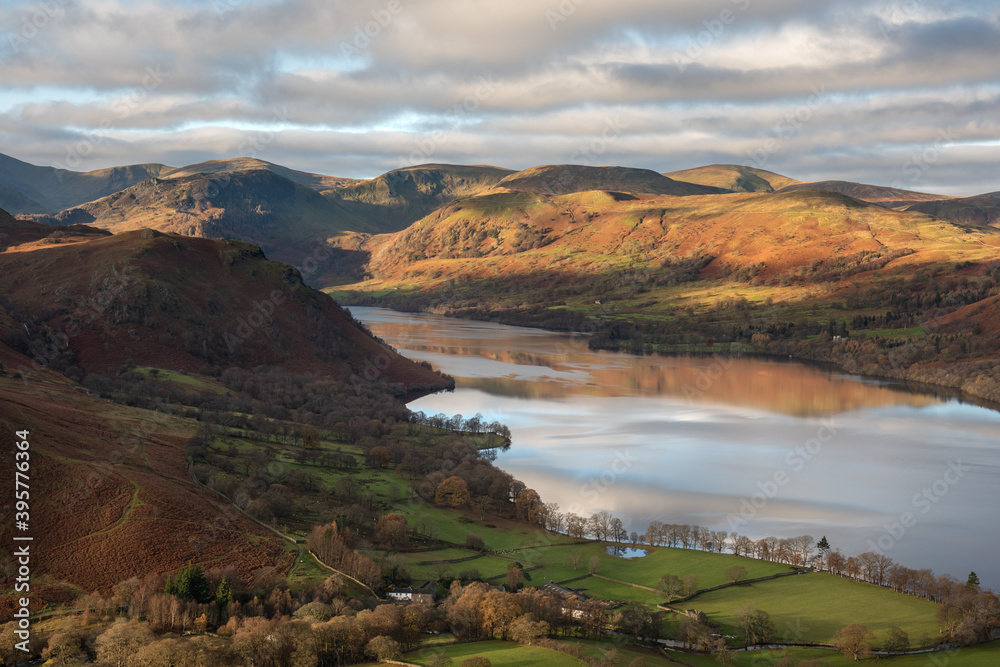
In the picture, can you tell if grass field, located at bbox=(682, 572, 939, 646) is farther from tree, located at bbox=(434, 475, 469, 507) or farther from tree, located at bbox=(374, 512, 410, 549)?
tree, located at bbox=(434, 475, 469, 507)

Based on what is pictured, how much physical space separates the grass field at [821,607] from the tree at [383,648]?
18.0 meters

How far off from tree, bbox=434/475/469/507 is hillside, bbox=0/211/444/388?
50.3 meters

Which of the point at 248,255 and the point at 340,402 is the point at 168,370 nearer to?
the point at 340,402

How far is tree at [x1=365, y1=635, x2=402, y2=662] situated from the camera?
3497 centimetres

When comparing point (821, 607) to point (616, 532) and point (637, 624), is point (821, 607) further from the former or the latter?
point (616, 532)

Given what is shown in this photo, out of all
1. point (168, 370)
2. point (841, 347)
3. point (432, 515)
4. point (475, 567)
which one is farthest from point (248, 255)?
point (841, 347)

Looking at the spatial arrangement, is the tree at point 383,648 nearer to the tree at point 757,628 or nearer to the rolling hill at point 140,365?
the rolling hill at point 140,365

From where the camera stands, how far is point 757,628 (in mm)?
41000

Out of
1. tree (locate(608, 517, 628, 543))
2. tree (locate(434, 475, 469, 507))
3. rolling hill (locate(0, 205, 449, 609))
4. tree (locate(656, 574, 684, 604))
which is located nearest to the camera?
rolling hill (locate(0, 205, 449, 609))

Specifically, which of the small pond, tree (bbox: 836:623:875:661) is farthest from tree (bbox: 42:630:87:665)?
tree (bbox: 836:623:875:661)

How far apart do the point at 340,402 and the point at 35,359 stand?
32.2m

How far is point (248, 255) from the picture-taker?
128250mm

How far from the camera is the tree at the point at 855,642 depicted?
39188 millimetres

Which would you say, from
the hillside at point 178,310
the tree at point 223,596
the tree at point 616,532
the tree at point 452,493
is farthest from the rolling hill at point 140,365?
the tree at point 616,532
